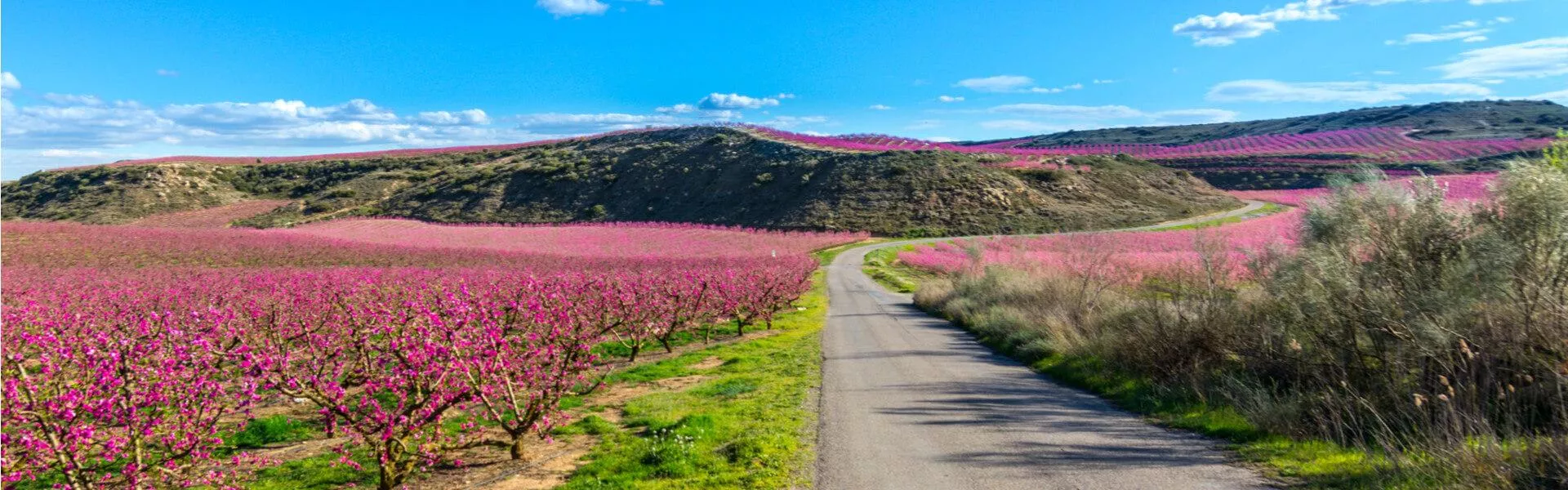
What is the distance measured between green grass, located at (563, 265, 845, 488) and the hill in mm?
47766

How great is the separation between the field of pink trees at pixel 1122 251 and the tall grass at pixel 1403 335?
5.28 ft

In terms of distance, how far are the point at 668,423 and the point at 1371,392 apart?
968cm

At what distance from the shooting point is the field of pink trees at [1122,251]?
20234 millimetres

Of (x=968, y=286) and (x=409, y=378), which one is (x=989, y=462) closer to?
(x=409, y=378)

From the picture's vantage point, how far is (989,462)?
26.6 ft

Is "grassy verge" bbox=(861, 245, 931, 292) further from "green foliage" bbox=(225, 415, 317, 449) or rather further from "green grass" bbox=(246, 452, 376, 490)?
"green grass" bbox=(246, 452, 376, 490)

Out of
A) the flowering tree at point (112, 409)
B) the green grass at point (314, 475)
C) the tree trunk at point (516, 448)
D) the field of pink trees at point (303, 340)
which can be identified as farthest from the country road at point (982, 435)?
the flowering tree at point (112, 409)

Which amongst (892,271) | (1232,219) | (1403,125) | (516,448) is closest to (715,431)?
(516,448)

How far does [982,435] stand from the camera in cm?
927

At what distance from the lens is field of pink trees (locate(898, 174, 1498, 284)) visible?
2023 cm

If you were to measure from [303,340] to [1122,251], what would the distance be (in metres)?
38.3

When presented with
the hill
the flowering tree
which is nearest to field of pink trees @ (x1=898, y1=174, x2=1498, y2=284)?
the hill

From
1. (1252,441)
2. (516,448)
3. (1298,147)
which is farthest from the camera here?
(1298,147)

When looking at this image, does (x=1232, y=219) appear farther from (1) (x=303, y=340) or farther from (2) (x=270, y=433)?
(2) (x=270, y=433)
